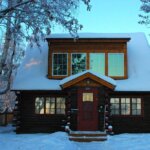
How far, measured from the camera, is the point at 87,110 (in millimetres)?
20203

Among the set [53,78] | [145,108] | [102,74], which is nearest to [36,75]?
[53,78]

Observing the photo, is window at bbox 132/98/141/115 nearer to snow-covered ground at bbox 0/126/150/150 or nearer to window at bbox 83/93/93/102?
window at bbox 83/93/93/102

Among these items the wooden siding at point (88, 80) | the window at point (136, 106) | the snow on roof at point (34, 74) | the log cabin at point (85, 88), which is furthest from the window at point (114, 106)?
the snow on roof at point (34, 74)

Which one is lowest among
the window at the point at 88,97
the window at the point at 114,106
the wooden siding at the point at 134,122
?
the wooden siding at the point at 134,122

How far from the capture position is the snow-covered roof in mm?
20938

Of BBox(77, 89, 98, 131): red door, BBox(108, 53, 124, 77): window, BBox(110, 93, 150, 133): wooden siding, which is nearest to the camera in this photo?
BBox(77, 89, 98, 131): red door

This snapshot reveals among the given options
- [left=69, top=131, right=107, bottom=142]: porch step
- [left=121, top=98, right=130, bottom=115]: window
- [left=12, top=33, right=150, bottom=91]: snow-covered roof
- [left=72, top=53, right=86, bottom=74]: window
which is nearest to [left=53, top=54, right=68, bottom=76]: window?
[left=72, top=53, right=86, bottom=74]: window

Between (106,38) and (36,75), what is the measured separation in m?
4.73

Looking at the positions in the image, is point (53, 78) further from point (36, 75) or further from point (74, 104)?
point (74, 104)

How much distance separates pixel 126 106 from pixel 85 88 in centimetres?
275

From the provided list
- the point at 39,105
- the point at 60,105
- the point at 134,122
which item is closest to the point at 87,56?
the point at 60,105

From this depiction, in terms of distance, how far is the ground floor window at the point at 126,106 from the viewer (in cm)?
2109

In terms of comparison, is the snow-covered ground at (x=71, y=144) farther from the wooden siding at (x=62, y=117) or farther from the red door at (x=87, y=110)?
the wooden siding at (x=62, y=117)

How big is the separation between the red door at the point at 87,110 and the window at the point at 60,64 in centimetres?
248
